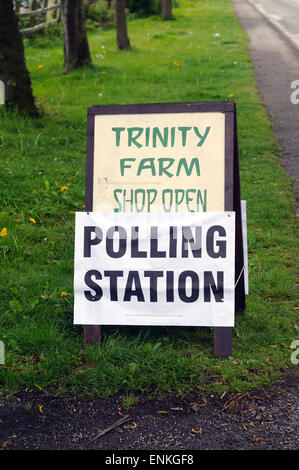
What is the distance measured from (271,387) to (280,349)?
1.33 ft

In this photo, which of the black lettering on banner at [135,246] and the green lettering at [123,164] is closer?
the black lettering on banner at [135,246]

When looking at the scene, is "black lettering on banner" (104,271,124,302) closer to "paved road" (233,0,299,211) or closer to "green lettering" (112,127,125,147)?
"green lettering" (112,127,125,147)

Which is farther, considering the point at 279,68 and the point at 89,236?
the point at 279,68

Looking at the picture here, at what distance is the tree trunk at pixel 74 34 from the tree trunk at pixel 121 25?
3.82 meters

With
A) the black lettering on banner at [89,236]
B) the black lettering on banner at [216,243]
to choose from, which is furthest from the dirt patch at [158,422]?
the black lettering on banner at [89,236]

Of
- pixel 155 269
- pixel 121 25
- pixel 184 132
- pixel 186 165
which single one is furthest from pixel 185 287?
pixel 121 25

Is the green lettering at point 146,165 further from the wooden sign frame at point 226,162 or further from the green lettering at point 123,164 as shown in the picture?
the wooden sign frame at point 226,162

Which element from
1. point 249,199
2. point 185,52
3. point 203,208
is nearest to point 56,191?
point 249,199

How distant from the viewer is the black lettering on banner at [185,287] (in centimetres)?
351

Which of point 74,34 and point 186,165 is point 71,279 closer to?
point 186,165

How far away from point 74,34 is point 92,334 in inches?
420

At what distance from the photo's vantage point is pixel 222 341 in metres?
3.49

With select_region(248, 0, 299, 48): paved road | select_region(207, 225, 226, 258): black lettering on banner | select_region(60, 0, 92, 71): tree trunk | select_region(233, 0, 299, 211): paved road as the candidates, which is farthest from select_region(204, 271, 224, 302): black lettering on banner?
select_region(248, 0, 299, 48): paved road

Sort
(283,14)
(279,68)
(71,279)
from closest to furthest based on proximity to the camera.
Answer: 1. (71,279)
2. (279,68)
3. (283,14)
